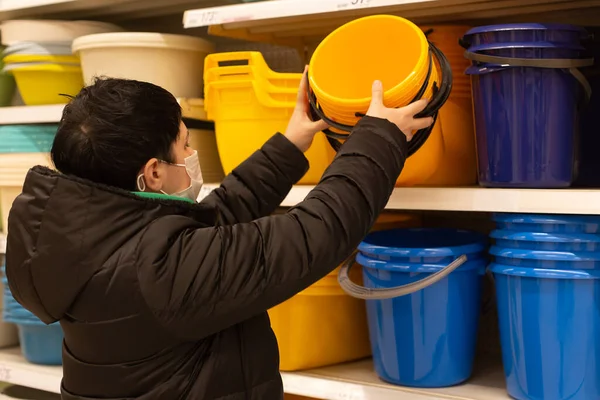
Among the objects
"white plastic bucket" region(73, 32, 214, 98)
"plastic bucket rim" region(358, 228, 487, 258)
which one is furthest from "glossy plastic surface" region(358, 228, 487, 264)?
"white plastic bucket" region(73, 32, 214, 98)

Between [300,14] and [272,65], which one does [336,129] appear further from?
[272,65]

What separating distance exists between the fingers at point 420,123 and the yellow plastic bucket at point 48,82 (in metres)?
1.19

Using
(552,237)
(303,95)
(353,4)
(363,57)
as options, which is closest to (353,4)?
(353,4)

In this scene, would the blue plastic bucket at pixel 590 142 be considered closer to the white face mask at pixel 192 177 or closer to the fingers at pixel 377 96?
the fingers at pixel 377 96

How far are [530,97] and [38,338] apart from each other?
1.53 metres

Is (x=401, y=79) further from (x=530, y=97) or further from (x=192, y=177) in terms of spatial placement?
(x=192, y=177)

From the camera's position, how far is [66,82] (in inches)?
79.0

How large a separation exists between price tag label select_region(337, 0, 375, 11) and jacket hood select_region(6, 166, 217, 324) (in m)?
0.58

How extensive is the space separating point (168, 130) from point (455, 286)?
0.66 metres

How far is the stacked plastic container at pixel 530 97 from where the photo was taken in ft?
4.14

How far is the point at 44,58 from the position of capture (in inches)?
77.4

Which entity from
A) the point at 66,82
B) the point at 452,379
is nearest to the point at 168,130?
the point at 452,379

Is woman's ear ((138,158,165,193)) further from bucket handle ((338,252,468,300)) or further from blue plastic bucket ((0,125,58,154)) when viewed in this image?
blue plastic bucket ((0,125,58,154))

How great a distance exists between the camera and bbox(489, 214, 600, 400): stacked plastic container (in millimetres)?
1262
